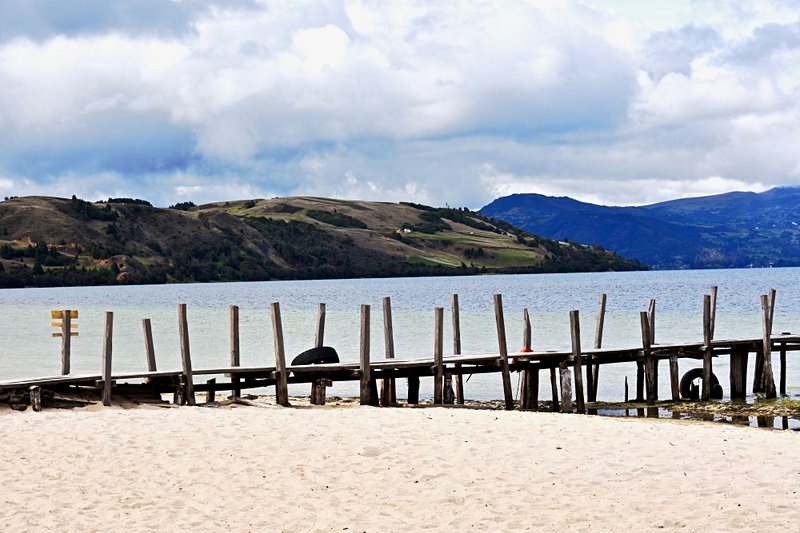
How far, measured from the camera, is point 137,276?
182 m

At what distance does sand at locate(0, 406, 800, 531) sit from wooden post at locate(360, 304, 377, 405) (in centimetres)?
366

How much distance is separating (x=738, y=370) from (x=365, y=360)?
39.5 feet

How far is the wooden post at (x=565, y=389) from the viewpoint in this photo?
82.9 ft

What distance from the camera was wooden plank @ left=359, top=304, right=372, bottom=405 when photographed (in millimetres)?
23562

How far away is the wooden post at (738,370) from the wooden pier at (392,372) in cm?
3

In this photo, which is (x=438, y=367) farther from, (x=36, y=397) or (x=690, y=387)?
(x=36, y=397)

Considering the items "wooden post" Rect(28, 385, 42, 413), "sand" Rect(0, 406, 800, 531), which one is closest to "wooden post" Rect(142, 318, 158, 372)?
"wooden post" Rect(28, 385, 42, 413)

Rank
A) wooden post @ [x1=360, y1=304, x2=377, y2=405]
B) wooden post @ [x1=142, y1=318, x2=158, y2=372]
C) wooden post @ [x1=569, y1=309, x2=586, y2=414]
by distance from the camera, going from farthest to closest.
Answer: wooden post @ [x1=569, y1=309, x2=586, y2=414], wooden post @ [x1=142, y1=318, x2=158, y2=372], wooden post @ [x1=360, y1=304, x2=377, y2=405]

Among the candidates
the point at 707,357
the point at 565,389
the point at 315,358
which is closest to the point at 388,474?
the point at 315,358

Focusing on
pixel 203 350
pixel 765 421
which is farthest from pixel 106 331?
pixel 203 350

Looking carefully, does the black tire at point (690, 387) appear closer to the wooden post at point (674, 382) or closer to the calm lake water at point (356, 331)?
the wooden post at point (674, 382)

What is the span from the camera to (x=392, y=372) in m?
24.7

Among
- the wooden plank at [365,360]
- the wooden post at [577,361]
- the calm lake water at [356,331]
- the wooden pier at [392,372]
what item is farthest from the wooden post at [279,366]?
the calm lake water at [356,331]

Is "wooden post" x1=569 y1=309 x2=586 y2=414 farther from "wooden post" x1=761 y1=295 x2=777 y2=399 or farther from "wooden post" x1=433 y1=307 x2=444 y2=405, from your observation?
"wooden post" x1=761 y1=295 x2=777 y2=399
